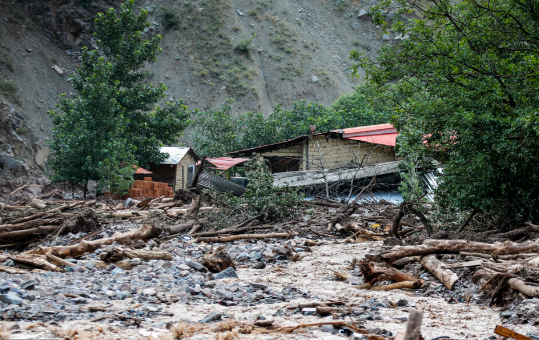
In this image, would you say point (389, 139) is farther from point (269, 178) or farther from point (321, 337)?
point (321, 337)

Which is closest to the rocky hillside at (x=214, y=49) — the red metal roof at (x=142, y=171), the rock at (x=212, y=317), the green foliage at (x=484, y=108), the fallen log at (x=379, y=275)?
the red metal roof at (x=142, y=171)

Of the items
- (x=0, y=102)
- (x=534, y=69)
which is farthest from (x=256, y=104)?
(x=534, y=69)

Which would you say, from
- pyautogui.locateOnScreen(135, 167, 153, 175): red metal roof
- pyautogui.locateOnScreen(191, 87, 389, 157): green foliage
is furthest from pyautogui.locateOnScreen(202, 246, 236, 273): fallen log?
pyautogui.locateOnScreen(191, 87, 389, 157): green foliage

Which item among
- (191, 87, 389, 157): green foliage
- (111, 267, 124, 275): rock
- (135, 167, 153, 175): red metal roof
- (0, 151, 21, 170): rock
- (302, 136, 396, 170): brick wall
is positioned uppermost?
(191, 87, 389, 157): green foliage

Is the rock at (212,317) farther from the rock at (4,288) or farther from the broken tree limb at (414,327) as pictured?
the broken tree limb at (414,327)

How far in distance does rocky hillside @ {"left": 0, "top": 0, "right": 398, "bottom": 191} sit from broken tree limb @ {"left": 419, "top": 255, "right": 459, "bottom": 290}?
33143 mm

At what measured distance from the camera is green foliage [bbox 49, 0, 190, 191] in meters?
21.5

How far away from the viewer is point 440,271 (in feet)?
16.7

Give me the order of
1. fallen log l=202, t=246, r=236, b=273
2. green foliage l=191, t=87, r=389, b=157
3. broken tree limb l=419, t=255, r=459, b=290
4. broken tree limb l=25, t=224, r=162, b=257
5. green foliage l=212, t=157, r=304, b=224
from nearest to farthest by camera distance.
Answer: broken tree limb l=419, t=255, r=459, b=290
fallen log l=202, t=246, r=236, b=273
broken tree limb l=25, t=224, r=162, b=257
green foliage l=212, t=157, r=304, b=224
green foliage l=191, t=87, r=389, b=157

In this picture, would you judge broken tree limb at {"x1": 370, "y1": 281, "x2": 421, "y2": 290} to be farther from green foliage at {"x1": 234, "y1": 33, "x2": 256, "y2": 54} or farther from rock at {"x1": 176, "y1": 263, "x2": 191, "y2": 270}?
green foliage at {"x1": 234, "y1": 33, "x2": 256, "y2": 54}

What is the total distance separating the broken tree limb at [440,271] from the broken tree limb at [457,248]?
0.38 ft

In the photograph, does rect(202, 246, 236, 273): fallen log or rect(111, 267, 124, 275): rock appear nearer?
rect(111, 267, 124, 275): rock

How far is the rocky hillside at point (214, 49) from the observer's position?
1478 inches

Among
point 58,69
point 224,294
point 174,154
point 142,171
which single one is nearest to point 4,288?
point 224,294
